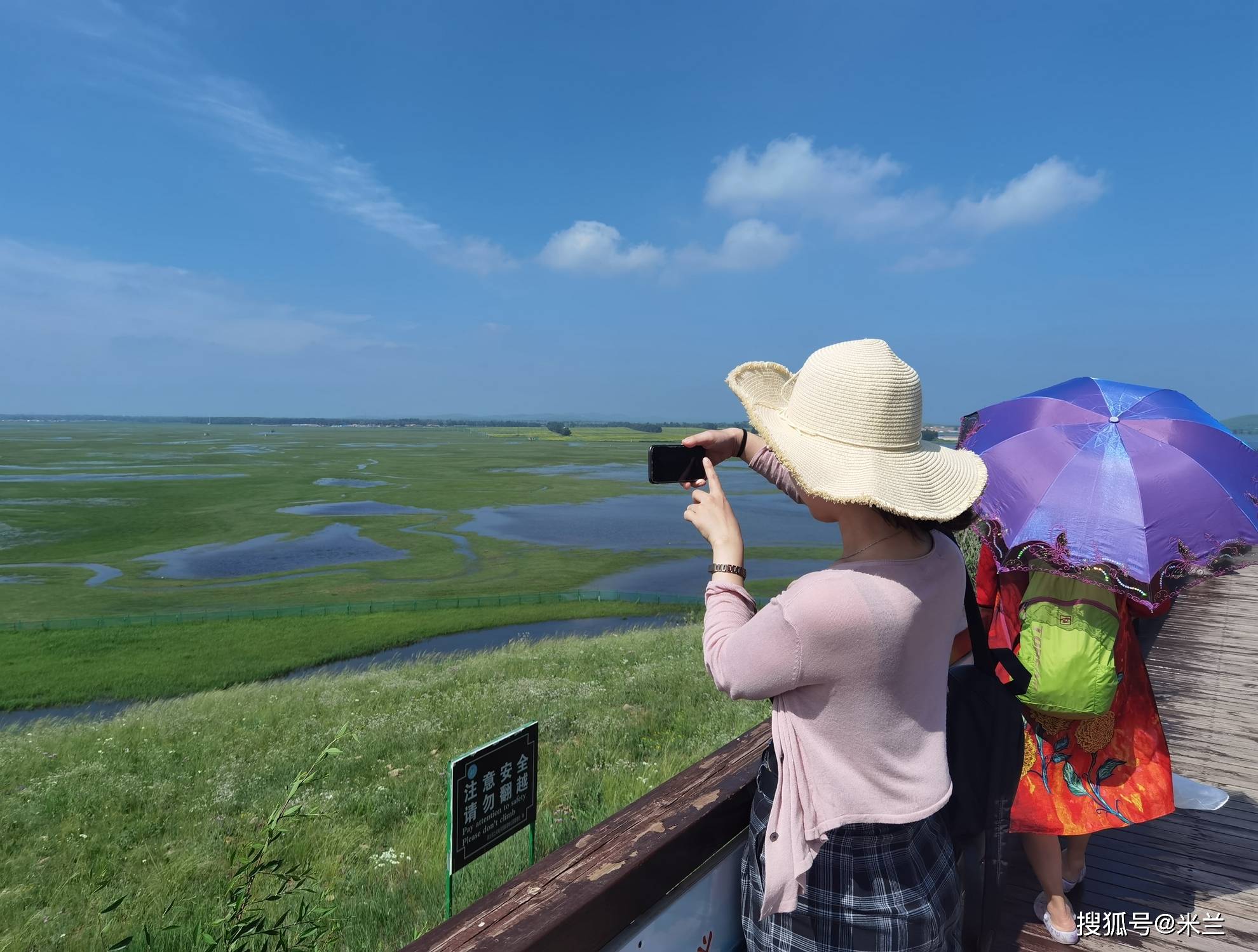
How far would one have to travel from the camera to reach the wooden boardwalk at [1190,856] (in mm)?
2975

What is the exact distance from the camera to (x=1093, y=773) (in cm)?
282

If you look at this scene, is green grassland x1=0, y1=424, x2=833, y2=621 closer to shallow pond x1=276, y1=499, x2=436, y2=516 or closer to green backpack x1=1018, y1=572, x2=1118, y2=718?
shallow pond x1=276, y1=499, x2=436, y2=516

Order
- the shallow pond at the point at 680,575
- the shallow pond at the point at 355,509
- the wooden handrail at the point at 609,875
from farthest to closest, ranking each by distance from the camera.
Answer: the shallow pond at the point at 355,509, the shallow pond at the point at 680,575, the wooden handrail at the point at 609,875

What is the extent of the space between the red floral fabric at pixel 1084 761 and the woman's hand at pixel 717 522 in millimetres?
1544

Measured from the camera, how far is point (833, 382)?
165 cm

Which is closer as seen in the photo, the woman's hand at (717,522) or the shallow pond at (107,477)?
the woman's hand at (717,522)

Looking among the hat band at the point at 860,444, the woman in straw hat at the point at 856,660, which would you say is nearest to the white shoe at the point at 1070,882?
the woman in straw hat at the point at 856,660

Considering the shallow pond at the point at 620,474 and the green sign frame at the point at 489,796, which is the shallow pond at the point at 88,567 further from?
→ the shallow pond at the point at 620,474

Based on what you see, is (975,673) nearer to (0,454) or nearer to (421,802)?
(421,802)

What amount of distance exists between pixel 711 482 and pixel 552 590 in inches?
1195

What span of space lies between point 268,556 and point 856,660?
41.1 metres

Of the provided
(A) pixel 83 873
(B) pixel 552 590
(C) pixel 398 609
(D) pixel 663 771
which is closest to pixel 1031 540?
(D) pixel 663 771

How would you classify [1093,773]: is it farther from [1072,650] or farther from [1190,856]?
[1190,856]

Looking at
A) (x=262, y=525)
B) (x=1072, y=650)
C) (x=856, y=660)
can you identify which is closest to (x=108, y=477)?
(x=262, y=525)
